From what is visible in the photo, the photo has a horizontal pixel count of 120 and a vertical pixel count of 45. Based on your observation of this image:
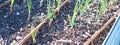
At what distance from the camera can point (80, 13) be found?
391 centimetres

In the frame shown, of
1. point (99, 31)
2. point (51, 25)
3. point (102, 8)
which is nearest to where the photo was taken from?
point (99, 31)

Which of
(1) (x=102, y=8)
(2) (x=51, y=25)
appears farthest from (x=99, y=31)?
(2) (x=51, y=25)

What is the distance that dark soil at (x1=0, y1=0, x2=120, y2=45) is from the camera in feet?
11.1

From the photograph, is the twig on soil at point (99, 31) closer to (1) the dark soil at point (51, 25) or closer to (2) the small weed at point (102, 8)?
(1) the dark soil at point (51, 25)

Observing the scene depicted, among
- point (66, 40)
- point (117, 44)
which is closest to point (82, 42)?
point (66, 40)

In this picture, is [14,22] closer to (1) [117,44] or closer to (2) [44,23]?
(2) [44,23]

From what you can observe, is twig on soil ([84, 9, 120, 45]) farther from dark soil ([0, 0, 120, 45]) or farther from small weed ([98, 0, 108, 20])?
small weed ([98, 0, 108, 20])

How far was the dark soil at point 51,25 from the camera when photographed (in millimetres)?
3396

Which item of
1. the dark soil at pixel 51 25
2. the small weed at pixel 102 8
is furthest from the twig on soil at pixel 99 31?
the small weed at pixel 102 8

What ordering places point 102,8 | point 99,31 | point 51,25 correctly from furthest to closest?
point 102,8 < point 51,25 < point 99,31

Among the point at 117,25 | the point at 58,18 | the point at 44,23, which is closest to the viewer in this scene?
the point at 117,25

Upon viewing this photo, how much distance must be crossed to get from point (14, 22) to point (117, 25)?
132 centimetres

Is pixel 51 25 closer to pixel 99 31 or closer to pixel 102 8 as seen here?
pixel 99 31

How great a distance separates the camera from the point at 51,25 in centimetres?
369
